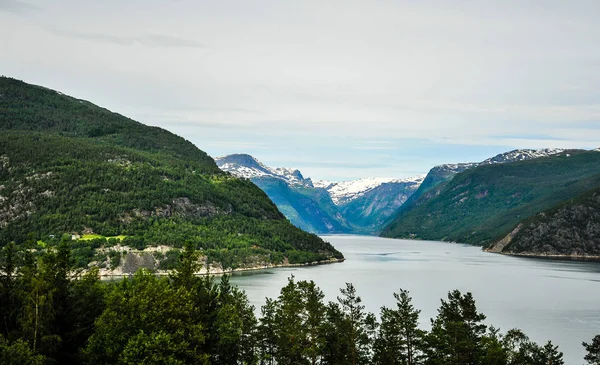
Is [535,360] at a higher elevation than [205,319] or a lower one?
lower

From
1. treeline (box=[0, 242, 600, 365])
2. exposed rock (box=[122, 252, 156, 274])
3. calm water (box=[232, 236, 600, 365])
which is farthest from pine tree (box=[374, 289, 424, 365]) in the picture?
exposed rock (box=[122, 252, 156, 274])

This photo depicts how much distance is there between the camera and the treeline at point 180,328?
50.4 m

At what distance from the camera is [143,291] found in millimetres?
52844

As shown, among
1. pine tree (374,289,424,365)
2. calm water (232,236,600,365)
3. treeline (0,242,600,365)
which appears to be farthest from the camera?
calm water (232,236,600,365)

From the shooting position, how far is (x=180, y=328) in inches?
2037

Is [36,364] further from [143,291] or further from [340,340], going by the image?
[340,340]

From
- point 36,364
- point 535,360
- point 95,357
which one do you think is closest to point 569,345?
point 535,360

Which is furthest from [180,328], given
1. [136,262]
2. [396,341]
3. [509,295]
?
[136,262]

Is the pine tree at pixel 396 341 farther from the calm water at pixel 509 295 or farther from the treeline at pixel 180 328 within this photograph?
the calm water at pixel 509 295

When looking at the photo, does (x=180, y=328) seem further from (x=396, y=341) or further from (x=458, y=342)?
(x=458, y=342)

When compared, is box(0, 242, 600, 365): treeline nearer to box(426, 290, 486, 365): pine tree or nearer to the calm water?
box(426, 290, 486, 365): pine tree

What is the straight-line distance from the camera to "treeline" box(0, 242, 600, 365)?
5044 cm

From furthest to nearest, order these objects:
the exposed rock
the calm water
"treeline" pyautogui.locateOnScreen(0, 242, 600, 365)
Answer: the exposed rock → the calm water → "treeline" pyautogui.locateOnScreen(0, 242, 600, 365)

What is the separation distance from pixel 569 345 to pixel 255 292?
78040 mm
